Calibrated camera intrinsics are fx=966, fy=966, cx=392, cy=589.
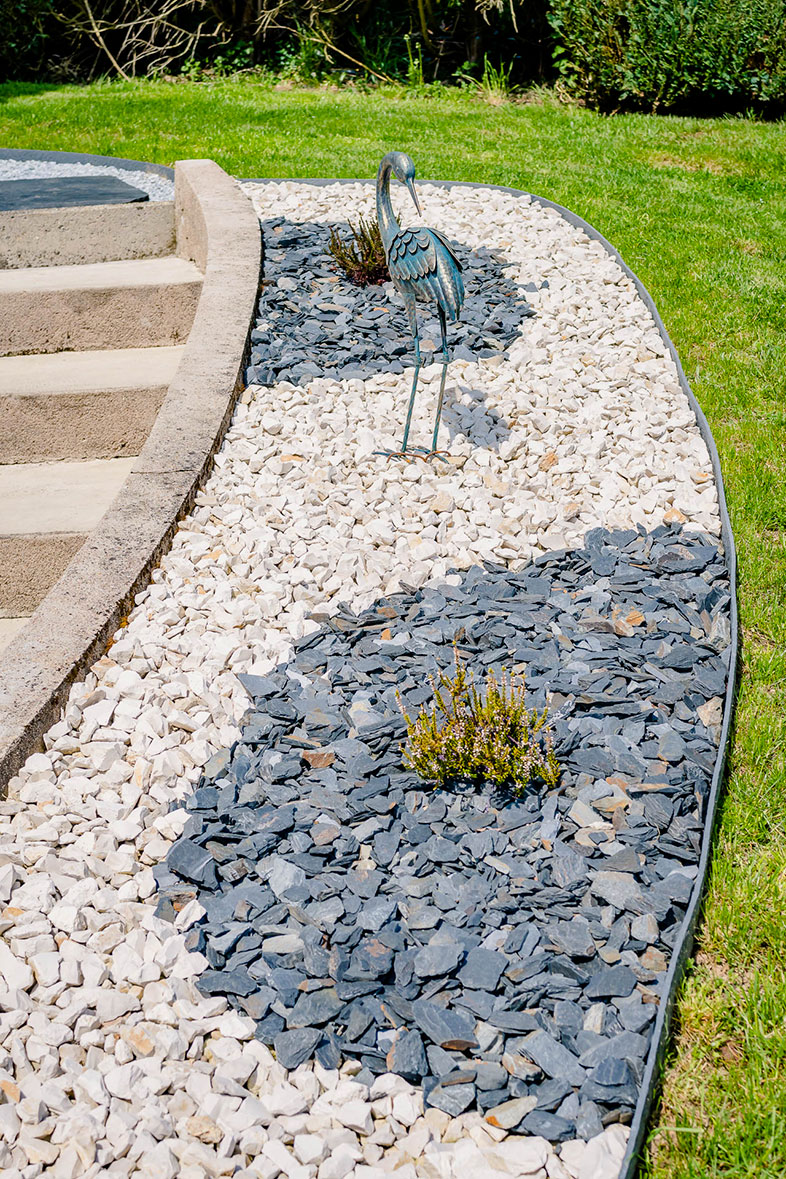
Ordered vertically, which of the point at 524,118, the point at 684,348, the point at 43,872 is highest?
the point at 524,118

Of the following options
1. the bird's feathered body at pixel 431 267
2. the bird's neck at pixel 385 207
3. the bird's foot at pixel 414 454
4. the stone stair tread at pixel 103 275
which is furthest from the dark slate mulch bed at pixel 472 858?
the stone stair tread at pixel 103 275

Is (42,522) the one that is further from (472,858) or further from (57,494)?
(472,858)

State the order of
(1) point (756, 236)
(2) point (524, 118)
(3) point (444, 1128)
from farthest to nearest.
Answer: (2) point (524, 118) → (1) point (756, 236) → (3) point (444, 1128)

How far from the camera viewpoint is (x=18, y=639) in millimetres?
2883

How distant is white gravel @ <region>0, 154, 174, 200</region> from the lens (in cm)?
718

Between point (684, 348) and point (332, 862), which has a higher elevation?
point (684, 348)

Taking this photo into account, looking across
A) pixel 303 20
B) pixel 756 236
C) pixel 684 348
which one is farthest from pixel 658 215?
pixel 303 20

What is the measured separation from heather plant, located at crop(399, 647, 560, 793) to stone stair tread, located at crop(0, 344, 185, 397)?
8.63 feet

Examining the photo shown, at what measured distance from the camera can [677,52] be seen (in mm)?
9320

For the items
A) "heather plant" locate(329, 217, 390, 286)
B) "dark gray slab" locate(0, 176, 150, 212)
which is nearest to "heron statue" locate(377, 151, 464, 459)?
"heather plant" locate(329, 217, 390, 286)

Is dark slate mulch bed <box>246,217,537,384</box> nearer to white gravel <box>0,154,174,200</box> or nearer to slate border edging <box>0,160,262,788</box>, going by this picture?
slate border edging <box>0,160,262,788</box>

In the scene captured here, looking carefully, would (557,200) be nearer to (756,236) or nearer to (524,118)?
(756,236)

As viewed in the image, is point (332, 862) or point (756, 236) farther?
point (756, 236)

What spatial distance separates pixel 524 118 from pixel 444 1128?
32.0 feet
